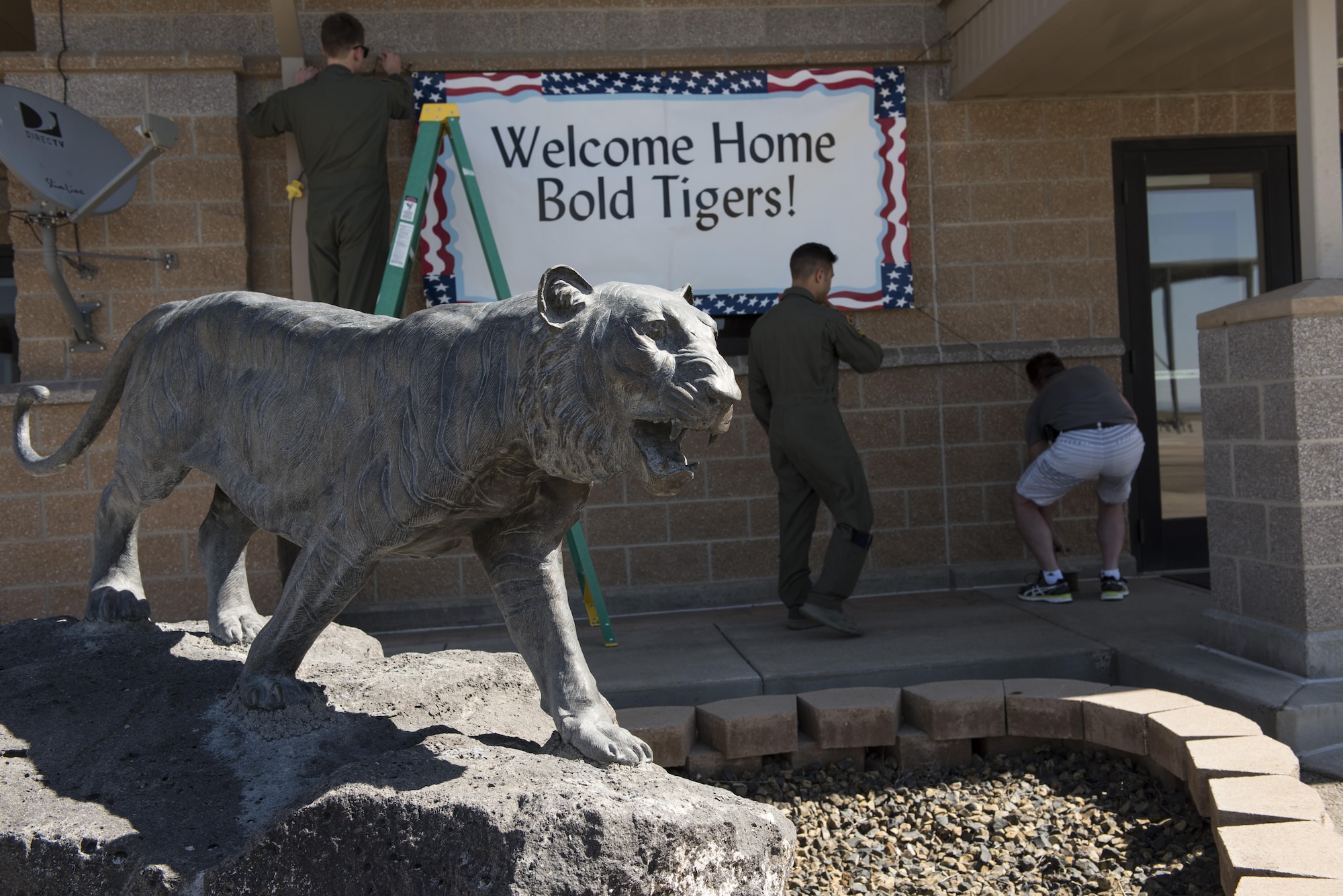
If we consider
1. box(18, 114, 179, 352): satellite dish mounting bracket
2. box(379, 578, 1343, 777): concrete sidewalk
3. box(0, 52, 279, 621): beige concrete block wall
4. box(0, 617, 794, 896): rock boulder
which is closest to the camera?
box(0, 617, 794, 896): rock boulder

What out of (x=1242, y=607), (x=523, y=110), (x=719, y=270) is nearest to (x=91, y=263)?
(x=523, y=110)

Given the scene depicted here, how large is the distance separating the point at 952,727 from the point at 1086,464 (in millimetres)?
2635

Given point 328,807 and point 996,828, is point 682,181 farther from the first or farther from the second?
point 328,807

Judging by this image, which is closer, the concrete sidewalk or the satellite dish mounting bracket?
the concrete sidewalk

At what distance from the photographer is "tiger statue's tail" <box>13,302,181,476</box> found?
267cm

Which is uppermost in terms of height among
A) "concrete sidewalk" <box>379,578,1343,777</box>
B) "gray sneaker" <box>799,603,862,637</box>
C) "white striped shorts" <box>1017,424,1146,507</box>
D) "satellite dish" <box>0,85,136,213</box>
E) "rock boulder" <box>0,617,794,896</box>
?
"satellite dish" <box>0,85,136,213</box>

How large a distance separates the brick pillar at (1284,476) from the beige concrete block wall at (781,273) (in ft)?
6.30

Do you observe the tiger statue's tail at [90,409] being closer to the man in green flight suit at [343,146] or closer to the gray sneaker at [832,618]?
the man in green flight suit at [343,146]

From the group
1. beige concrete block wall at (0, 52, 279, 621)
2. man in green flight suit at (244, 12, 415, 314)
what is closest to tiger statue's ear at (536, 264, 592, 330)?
man in green flight suit at (244, 12, 415, 314)

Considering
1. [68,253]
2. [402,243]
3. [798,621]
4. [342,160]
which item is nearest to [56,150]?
[68,253]

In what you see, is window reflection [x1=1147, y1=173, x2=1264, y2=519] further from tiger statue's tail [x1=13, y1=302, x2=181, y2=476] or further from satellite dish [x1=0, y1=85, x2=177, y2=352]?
tiger statue's tail [x1=13, y1=302, x2=181, y2=476]

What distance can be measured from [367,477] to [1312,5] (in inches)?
163

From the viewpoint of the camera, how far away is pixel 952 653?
4.55 metres

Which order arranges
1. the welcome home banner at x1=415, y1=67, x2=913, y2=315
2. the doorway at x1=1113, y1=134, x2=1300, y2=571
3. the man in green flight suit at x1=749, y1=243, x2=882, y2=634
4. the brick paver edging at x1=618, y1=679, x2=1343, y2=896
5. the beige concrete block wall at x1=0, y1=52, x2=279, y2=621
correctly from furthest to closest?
the doorway at x1=1113, y1=134, x2=1300, y2=571 < the welcome home banner at x1=415, y1=67, x2=913, y2=315 < the beige concrete block wall at x1=0, y1=52, x2=279, y2=621 < the man in green flight suit at x1=749, y1=243, x2=882, y2=634 < the brick paver edging at x1=618, y1=679, x2=1343, y2=896
